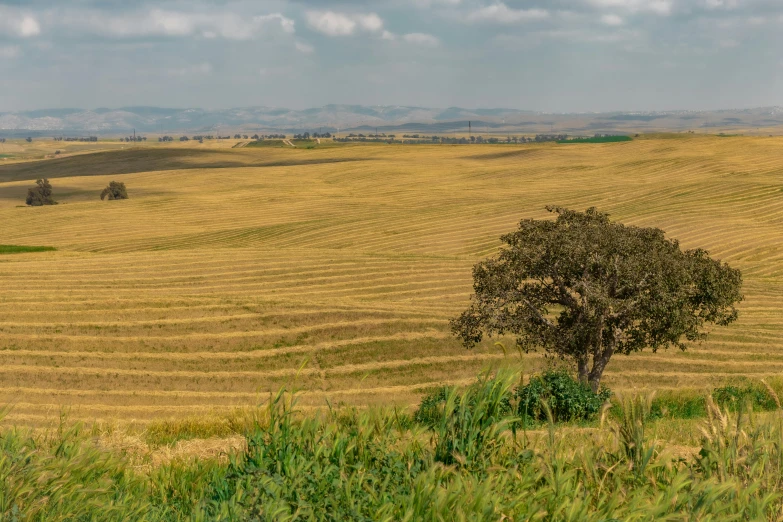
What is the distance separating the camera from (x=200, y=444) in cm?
1258

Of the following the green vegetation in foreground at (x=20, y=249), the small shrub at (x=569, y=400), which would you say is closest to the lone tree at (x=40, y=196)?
the green vegetation in foreground at (x=20, y=249)

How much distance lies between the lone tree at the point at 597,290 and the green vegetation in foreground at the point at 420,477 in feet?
53.6

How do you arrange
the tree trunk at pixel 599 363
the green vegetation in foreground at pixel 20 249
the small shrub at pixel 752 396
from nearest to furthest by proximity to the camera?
the small shrub at pixel 752 396, the tree trunk at pixel 599 363, the green vegetation in foreground at pixel 20 249

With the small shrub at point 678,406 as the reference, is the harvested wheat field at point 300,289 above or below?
below

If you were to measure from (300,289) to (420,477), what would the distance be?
41970mm

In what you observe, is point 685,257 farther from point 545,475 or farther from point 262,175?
point 262,175

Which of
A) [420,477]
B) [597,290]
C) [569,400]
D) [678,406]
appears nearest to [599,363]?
[597,290]

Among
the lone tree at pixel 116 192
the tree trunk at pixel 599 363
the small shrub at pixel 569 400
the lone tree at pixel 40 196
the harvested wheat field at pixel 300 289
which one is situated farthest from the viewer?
the lone tree at pixel 116 192

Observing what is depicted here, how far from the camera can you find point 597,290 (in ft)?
80.0

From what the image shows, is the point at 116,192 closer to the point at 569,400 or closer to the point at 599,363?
the point at 599,363

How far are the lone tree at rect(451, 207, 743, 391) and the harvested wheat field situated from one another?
3606 millimetres

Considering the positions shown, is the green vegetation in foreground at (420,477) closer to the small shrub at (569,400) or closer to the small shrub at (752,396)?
the small shrub at (569,400)

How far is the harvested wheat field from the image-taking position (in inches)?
1266

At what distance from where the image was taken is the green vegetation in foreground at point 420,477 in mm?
6773
